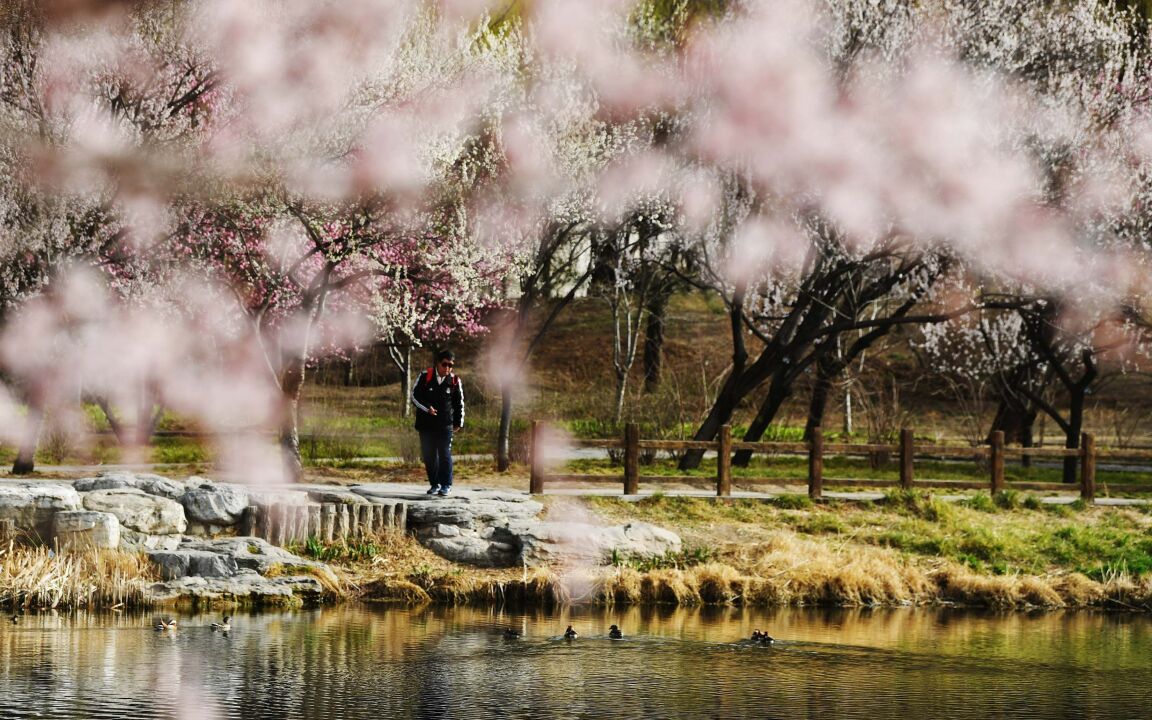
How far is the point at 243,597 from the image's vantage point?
70.9 ft

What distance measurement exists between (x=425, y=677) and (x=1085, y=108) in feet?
83.0

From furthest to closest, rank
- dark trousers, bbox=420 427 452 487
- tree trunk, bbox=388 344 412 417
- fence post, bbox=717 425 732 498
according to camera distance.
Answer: tree trunk, bbox=388 344 412 417
fence post, bbox=717 425 732 498
dark trousers, bbox=420 427 452 487

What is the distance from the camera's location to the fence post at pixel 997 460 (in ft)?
97.1

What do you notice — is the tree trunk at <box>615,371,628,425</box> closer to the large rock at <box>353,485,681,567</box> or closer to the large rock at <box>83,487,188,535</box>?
the large rock at <box>353,485,681,567</box>

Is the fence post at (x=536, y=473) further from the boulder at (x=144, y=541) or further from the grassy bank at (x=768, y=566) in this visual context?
the boulder at (x=144, y=541)

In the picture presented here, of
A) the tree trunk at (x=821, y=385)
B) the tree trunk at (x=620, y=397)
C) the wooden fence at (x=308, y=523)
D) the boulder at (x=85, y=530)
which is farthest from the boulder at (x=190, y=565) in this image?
the tree trunk at (x=821, y=385)

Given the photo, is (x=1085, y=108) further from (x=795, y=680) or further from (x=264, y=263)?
(x=795, y=680)

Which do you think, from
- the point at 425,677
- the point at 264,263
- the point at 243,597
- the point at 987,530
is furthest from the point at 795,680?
the point at 264,263

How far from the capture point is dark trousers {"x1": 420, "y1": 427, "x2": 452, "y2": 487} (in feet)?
79.8

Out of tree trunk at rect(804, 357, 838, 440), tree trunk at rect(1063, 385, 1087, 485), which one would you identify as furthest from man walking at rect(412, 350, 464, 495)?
tree trunk at rect(804, 357, 838, 440)

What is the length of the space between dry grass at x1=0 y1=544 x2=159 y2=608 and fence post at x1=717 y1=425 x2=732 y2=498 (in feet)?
33.1

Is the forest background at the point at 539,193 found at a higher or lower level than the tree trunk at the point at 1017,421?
higher

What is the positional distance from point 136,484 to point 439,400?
4540mm

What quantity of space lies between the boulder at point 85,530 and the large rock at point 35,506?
13cm
